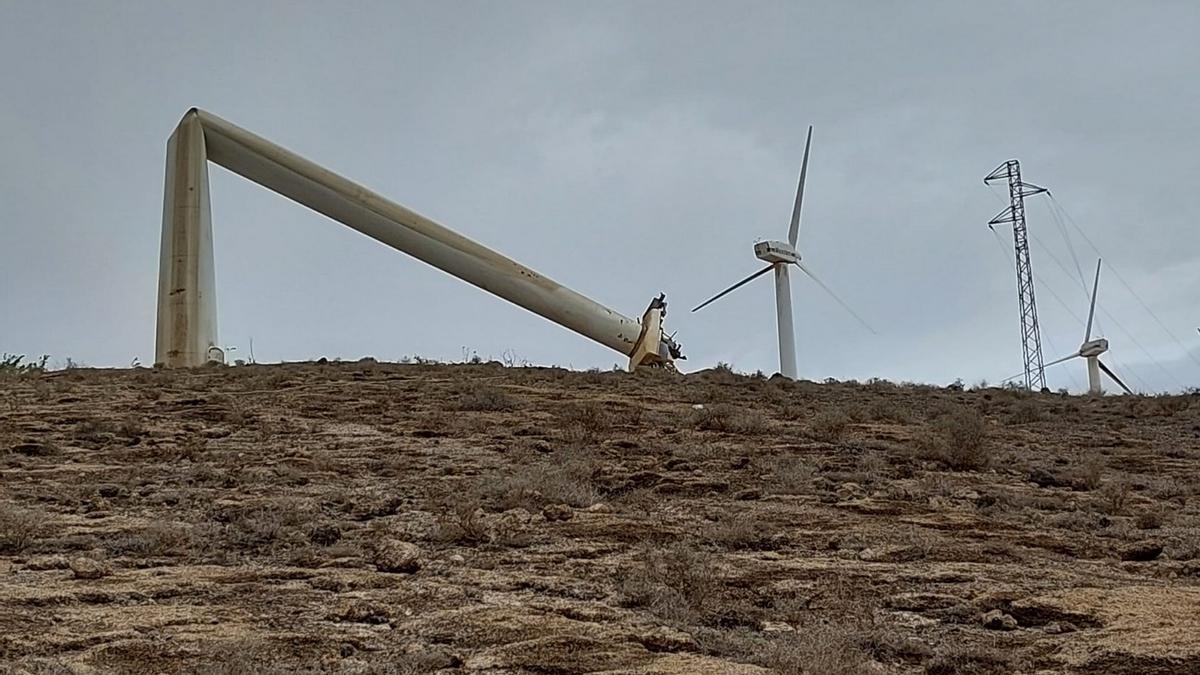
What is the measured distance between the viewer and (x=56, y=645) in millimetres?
6238

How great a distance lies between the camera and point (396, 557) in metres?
8.37

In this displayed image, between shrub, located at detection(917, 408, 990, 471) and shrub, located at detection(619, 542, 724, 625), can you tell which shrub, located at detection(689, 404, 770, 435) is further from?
shrub, located at detection(619, 542, 724, 625)

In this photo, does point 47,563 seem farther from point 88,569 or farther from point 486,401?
point 486,401

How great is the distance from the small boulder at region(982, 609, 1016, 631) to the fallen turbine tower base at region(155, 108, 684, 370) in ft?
57.8

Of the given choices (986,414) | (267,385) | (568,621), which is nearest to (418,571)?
(568,621)

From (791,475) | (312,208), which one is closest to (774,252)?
(312,208)

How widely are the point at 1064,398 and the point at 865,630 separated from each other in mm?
17668

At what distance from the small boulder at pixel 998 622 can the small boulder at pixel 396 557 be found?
12.6 feet

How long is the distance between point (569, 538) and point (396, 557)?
149 cm

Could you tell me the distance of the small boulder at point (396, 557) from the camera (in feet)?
26.9

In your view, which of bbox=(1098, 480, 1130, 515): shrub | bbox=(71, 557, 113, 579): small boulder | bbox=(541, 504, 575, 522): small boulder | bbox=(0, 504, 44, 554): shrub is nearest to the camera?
bbox=(71, 557, 113, 579): small boulder

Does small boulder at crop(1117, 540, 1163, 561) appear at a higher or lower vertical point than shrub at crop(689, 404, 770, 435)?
lower

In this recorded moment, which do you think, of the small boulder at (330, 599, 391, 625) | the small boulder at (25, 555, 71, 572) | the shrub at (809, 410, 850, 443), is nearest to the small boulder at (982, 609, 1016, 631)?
the small boulder at (330, 599, 391, 625)

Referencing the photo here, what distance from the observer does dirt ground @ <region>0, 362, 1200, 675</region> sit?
6441mm
